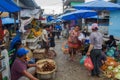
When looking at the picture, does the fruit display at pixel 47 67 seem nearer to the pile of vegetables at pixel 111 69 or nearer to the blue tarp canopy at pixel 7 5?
the pile of vegetables at pixel 111 69

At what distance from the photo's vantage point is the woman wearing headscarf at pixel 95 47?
318 inches

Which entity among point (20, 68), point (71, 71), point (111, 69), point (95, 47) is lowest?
point (71, 71)

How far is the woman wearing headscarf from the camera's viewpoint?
26.5ft

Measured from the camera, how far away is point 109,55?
10469 millimetres

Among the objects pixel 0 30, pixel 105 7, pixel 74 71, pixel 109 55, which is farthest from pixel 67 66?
pixel 0 30

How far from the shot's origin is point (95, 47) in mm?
8172

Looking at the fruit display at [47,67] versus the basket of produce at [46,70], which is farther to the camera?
the fruit display at [47,67]

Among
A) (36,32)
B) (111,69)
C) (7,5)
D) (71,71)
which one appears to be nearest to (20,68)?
(7,5)

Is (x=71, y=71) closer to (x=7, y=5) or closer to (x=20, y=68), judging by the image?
(x=20, y=68)

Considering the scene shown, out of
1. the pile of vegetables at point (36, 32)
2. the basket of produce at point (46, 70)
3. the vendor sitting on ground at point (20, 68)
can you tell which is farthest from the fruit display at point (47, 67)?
the pile of vegetables at point (36, 32)

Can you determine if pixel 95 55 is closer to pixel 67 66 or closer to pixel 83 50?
pixel 67 66

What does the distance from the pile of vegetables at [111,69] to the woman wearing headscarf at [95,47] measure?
42cm

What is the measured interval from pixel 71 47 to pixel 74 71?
180cm

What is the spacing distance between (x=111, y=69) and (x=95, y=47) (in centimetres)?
117
